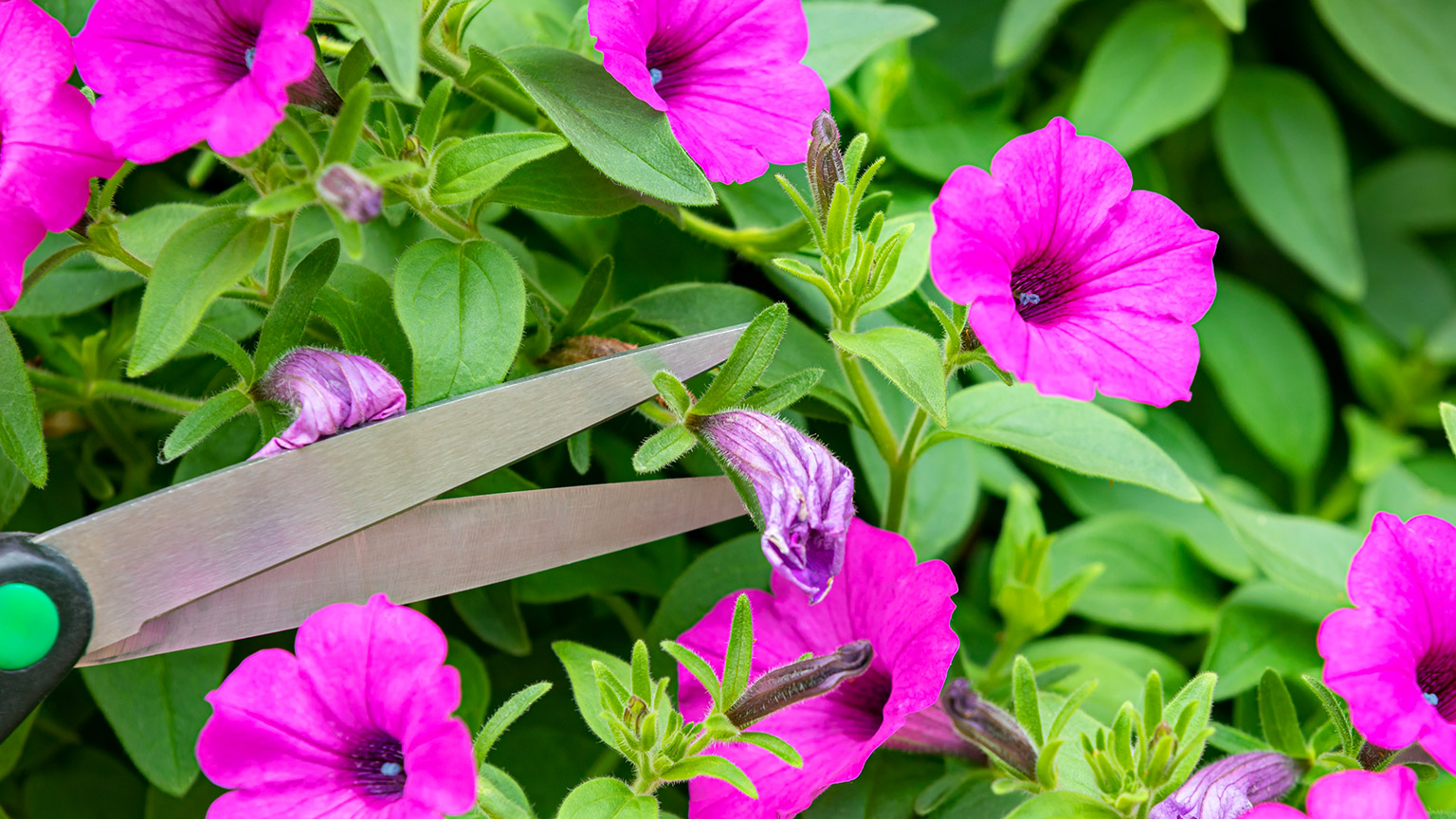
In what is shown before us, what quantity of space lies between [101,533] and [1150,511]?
0.77 meters

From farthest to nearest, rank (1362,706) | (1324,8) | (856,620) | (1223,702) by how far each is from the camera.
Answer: (1324,8)
(1223,702)
(856,620)
(1362,706)

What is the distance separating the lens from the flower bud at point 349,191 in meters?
0.41

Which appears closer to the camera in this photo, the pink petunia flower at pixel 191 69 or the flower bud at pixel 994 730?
the pink petunia flower at pixel 191 69

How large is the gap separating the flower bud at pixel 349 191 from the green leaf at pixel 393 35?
34 mm

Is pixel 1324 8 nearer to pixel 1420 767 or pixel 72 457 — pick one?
pixel 1420 767

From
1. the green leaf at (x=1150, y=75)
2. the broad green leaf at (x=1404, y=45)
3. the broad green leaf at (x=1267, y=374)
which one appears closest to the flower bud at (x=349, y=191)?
the green leaf at (x=1150, y=75)

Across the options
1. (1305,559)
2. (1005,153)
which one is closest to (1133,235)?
(1005,153)

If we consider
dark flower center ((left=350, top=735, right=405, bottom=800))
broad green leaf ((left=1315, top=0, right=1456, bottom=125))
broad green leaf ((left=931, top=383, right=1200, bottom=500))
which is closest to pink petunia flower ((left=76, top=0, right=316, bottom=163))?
dark flower center ((left=350, top=735, right=405, bottom=800))

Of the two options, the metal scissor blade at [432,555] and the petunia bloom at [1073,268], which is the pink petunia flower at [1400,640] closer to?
the petunia bloom at [1073,268]

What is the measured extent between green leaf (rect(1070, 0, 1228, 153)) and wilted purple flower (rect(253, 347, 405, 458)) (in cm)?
66

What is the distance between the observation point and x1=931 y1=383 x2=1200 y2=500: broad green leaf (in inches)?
23.4

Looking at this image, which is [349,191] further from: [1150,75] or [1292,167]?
[1292,167]

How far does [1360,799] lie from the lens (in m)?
0.45

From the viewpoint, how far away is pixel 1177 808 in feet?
1.61
